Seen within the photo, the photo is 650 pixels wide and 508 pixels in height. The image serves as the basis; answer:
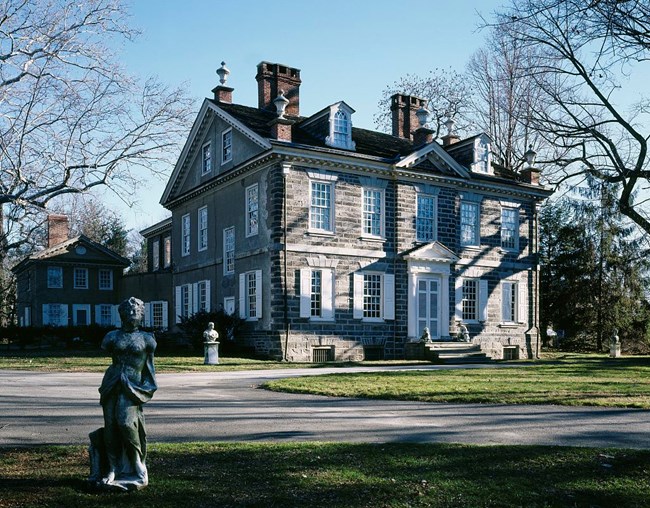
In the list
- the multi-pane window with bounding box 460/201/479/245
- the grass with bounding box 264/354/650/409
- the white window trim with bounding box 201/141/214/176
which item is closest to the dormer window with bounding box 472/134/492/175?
the multi-pane window with bounding box 460/201/479/245

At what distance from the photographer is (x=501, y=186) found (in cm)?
3178

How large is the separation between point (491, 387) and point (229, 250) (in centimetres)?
1700

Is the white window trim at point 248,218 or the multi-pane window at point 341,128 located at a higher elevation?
the multi-pane window at point 341,128

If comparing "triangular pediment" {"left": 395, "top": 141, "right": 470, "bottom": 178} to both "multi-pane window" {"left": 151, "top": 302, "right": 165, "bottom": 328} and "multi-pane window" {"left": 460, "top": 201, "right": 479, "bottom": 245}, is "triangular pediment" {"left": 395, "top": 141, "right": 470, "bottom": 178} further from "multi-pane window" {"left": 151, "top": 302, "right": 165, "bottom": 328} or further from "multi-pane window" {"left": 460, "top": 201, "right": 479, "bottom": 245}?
"multi-pane window" {"left": 151, "top": 302, "right": 165, "bottom": 328}

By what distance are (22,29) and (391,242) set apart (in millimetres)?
15071

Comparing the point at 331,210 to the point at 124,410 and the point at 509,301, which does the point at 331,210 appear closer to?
the point at 509,301

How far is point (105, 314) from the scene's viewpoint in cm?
4478

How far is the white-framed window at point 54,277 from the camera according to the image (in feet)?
141

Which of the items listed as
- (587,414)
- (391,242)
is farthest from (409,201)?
(587,414)

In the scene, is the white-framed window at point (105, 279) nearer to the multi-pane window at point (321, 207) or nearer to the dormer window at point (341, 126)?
the multi-pane window at point (321, 207)

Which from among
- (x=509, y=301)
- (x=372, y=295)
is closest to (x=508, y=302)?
(x=509, y=301)

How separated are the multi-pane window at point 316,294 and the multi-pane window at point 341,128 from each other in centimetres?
525

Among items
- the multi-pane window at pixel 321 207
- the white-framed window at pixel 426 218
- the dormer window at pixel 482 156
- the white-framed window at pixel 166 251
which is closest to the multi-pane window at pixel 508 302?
the white-framed window at pixel 426 218

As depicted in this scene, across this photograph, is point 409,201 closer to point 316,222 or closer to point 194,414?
point 316,222
